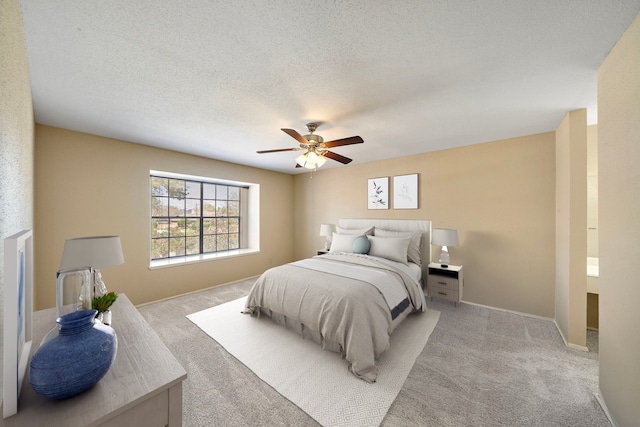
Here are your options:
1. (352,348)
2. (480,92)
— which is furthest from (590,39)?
(352,348)

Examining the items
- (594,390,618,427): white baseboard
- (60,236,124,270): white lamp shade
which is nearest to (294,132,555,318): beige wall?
(594,390,618,427): white baseboard

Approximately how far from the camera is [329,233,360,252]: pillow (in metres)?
3.89

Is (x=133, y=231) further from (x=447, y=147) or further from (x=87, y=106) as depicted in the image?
(x=447, y=147)

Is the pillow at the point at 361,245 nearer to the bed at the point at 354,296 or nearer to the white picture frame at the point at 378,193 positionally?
the bed at the point at 354,296

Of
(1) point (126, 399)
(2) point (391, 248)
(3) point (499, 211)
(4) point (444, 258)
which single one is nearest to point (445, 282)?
(4) point (444, 258)

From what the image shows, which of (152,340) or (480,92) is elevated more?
(480,92)

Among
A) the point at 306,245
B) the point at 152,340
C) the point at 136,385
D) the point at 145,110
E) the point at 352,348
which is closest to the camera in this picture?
the point at 136,385

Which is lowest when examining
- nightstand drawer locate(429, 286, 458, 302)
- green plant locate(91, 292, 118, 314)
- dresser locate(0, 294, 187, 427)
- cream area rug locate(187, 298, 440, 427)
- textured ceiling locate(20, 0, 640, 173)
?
cream area rug locate(187, 298, 440, 427)

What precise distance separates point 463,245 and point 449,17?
315 centimetres

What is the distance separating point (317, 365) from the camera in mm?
2053

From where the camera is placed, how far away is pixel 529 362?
211 cm

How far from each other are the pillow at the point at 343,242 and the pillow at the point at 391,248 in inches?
14.7

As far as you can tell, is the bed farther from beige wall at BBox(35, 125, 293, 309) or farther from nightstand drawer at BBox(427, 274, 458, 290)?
beige wall at BBox(35, 125, 293, 309)

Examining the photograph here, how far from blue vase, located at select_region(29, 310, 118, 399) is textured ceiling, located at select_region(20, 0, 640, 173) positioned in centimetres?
155
